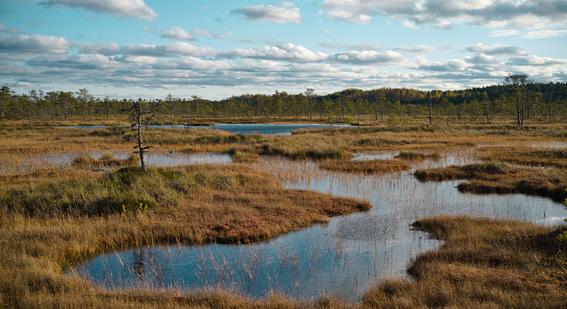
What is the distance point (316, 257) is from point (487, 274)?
16.7 ft

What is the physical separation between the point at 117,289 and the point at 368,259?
292 inches

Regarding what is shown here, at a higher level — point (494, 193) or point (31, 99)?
point (31, 99)

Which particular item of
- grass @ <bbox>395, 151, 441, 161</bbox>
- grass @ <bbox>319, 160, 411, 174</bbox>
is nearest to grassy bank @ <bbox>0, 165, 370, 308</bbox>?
grass @ <bbox>319, 160, 411, 174</bbox>

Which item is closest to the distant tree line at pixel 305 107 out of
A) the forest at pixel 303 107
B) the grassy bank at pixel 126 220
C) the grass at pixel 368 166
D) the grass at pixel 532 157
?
the forest at pixel 303 107

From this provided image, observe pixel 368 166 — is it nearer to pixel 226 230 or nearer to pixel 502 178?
pixel 502 178

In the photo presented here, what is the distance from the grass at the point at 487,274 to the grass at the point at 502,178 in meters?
8.78

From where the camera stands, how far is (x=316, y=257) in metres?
14.1

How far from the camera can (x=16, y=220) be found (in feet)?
54.5

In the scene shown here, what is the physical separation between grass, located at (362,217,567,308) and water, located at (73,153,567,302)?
0.95 meters

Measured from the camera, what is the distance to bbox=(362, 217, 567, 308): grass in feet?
30.2

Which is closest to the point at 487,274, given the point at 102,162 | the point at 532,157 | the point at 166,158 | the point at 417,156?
the point at 417,156

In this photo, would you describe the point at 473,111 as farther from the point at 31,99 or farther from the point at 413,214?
the point at 31,99

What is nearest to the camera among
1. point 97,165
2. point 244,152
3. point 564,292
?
point 564,292

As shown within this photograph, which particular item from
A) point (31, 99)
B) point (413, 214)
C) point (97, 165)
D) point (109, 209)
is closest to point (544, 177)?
point (413, 214)
